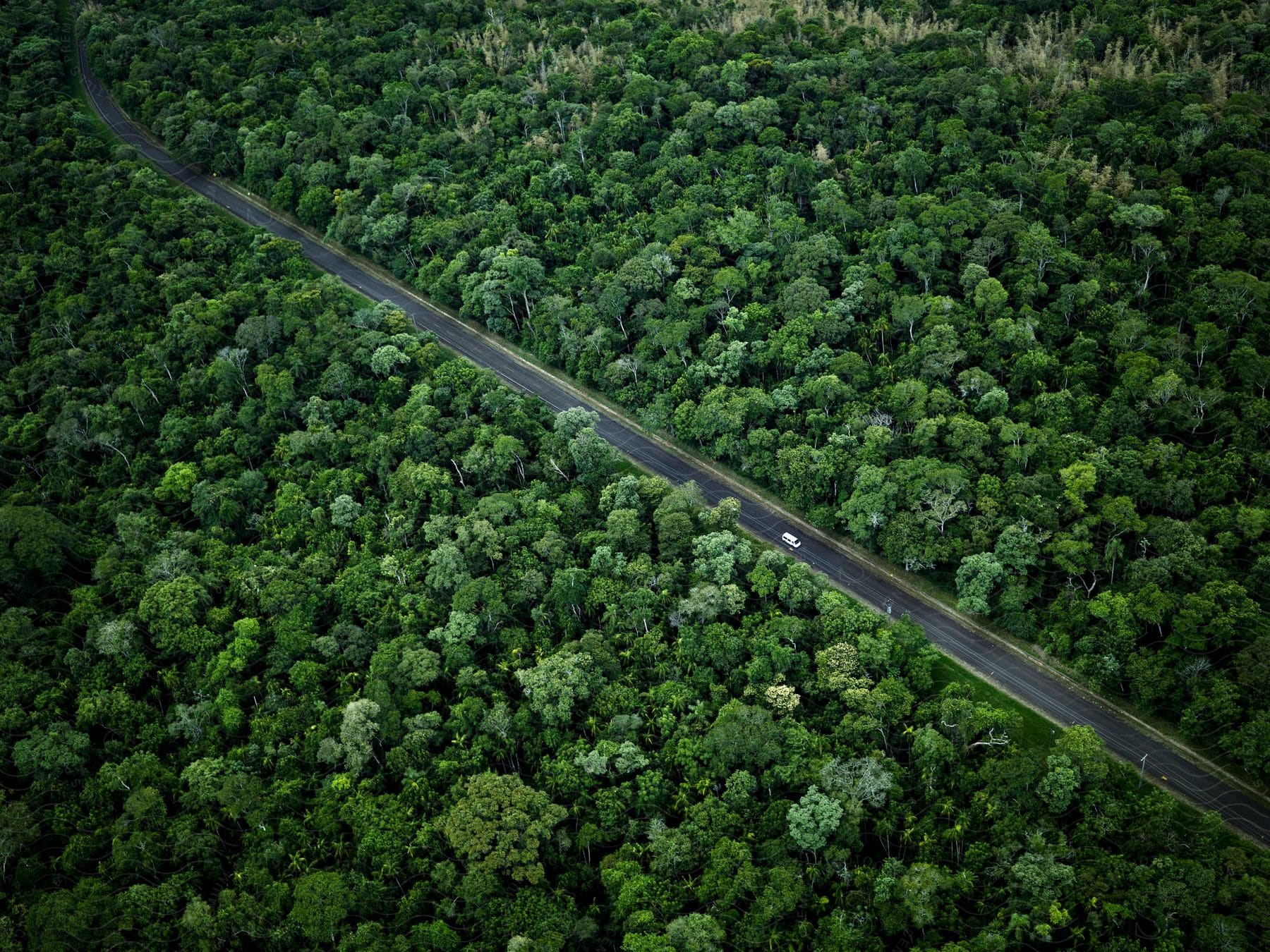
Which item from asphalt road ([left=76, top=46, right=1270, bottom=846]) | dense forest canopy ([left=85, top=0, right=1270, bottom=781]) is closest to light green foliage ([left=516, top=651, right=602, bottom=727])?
asphalt road ([left=76, top=46, right=1270, bottom=846])

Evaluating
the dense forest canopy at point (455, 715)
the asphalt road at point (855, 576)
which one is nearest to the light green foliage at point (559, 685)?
the dense forest canopy at point (455, 715)

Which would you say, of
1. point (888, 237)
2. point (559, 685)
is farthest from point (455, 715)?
point (888, 237)

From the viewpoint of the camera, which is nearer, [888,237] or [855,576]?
[855,576]

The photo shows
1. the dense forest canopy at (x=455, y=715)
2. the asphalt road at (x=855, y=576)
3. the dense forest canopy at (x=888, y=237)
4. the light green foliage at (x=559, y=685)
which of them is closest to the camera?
the dense forest canopy at (x=455, y=715)

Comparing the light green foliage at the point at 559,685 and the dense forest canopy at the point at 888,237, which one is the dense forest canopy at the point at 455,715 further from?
the dense forest canopy at the point at 888,237

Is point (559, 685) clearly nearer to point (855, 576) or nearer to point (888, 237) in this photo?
point (855, 576)
